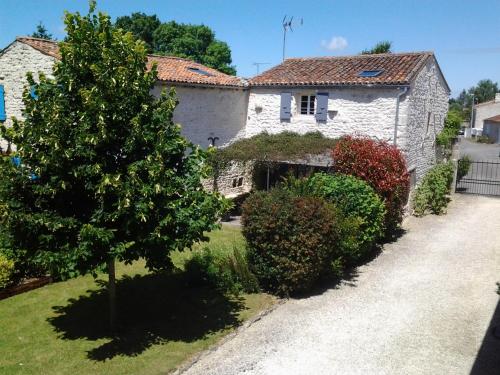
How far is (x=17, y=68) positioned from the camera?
16.8m

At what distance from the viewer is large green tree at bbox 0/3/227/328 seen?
704 cm

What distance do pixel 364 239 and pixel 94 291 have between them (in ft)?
23.4

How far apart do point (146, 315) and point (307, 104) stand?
504 inches

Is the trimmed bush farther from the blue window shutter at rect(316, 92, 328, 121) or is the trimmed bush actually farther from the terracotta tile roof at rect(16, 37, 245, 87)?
the terracotta tile roof at rect(16, 37, 245, 87)

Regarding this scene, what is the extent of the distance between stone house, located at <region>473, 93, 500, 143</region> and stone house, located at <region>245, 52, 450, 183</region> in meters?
38.9

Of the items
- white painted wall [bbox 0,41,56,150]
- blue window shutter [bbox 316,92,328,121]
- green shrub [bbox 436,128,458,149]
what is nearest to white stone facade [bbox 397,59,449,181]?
green shrub [bbox 436,128,458,149]

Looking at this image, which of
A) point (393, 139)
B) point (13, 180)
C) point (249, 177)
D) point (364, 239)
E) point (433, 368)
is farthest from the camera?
point (249, 177)

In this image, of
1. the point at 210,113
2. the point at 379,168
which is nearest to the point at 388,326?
the point at 379,168

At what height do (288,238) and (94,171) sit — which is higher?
(94,171)

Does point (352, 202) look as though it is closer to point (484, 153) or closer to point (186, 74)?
point (186, 74)

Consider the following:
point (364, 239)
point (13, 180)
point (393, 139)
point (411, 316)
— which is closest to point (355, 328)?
point (411, 316)

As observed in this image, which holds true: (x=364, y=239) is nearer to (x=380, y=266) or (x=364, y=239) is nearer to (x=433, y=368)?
(x=380, y=266)

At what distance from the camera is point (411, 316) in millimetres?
10008

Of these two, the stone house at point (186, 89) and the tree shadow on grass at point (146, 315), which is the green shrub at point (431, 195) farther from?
the tree shadow on grass at point (146, 315)
